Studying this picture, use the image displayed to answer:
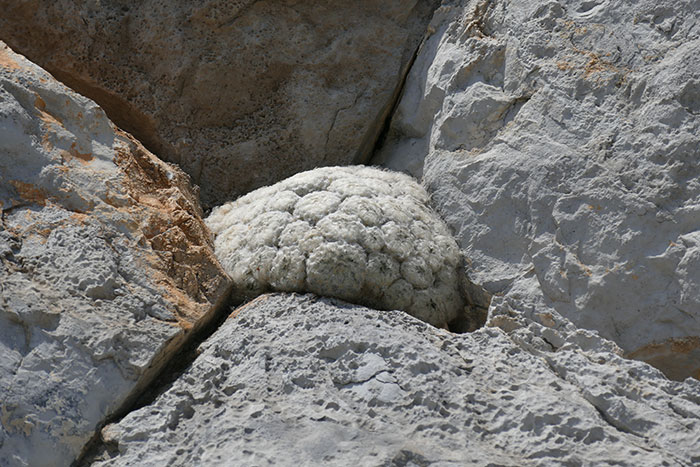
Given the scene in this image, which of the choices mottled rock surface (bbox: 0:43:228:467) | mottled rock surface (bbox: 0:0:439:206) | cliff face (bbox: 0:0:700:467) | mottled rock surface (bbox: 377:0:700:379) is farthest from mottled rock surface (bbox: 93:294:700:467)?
mottled rock surface (bbox: 0:0:439:206)

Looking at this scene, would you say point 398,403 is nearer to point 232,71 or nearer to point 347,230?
point 347,230

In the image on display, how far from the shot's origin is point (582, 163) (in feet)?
10.2

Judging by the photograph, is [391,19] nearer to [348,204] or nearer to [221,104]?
[221,104]

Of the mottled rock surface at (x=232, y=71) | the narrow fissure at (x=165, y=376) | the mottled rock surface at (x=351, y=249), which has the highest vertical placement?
the mottled rock surface at (x=232, y=71)

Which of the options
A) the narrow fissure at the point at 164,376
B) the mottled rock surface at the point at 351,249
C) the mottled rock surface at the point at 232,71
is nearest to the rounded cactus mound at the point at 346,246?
the mottled rock surface at the point at 351,249

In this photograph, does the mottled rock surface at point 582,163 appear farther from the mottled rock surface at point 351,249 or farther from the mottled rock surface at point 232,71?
the mottled rock surface at point 232,71

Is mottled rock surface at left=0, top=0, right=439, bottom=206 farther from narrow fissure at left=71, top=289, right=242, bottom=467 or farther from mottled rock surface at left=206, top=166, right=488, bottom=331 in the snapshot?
narrow fissure at left=71, top=289, right=242, bottom=467

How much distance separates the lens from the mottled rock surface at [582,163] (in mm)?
2910

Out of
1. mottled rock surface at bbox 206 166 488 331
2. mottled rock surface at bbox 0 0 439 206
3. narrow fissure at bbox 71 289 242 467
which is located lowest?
narrow fissure at bbox 71 289 242 467

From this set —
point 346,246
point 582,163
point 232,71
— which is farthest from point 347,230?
point 232,71

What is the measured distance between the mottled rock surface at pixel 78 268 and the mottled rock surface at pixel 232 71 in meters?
0.64

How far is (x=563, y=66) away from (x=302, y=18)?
137 centimetres

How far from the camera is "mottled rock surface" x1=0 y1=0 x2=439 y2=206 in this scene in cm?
379

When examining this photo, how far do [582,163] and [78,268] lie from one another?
194 centimetres
